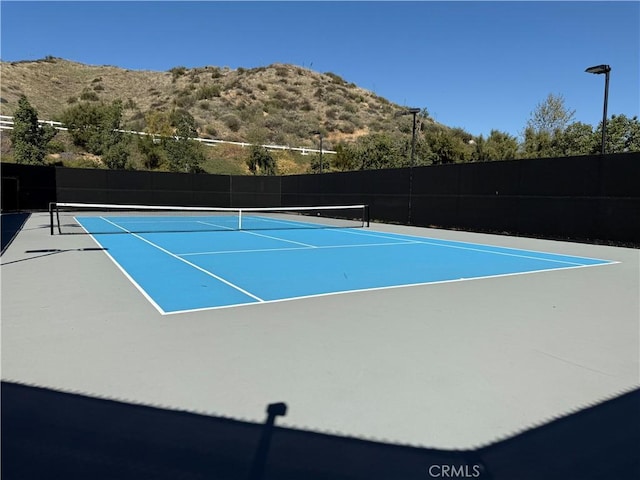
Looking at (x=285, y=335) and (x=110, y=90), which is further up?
(x=110, y=90)

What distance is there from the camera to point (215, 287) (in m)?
6.29

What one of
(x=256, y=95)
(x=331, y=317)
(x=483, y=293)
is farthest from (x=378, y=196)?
(x=256, y=95)

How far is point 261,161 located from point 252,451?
3678 cm

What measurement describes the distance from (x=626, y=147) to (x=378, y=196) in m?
19.0

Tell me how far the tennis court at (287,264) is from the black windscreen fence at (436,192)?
3.35 metres

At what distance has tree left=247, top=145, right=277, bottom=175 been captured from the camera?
37.9m

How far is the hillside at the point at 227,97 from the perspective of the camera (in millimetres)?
50094

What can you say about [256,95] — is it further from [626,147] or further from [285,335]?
[285,335]

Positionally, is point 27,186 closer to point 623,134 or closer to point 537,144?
point 537,144

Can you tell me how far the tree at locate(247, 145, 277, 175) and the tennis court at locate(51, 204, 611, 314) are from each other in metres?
24.6

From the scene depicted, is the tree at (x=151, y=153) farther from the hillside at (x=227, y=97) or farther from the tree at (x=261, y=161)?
the hillside at (x=227, y=97)

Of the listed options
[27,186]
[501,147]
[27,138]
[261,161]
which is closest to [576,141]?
[501,147]

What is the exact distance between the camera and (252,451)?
2.37 meters

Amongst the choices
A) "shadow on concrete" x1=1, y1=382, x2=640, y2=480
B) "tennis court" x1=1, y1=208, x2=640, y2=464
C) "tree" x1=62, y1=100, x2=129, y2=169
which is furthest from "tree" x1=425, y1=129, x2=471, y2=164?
"shadow on concrete" x1=1, y1=382, x2=640, y2=480
